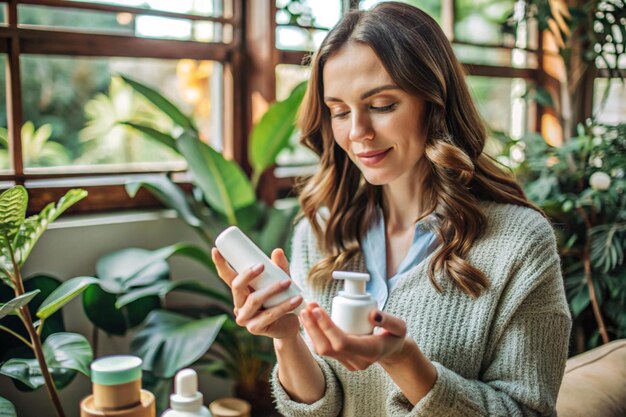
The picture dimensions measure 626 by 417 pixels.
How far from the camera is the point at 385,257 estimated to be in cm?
139

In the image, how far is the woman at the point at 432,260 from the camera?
1168mm

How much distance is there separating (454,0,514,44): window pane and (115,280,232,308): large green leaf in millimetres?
1558

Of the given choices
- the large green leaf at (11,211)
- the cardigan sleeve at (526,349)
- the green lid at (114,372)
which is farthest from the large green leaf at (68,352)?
the cardigan sleeve at (526,349)

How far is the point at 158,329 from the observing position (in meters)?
1.62

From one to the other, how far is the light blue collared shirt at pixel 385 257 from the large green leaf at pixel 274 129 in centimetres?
57

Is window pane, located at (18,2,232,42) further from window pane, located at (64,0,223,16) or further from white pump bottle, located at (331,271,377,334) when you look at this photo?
white pump bottle, located at (331,271,377,334)

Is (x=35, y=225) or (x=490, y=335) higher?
(x=35, y=225)

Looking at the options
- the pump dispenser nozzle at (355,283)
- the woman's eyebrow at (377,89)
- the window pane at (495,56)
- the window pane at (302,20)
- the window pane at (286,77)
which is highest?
the window pane at (302,20)

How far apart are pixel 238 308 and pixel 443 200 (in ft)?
1.54

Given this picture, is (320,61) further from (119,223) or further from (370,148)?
(119,223)

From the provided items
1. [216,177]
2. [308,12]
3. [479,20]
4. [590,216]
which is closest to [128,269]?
[216,177]

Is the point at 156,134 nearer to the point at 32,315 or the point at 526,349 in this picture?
the point at 32,315

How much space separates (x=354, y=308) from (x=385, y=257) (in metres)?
0.49

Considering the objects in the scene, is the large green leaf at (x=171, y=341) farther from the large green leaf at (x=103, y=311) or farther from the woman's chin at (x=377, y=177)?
the woman's chin at (x=377, y=177)
